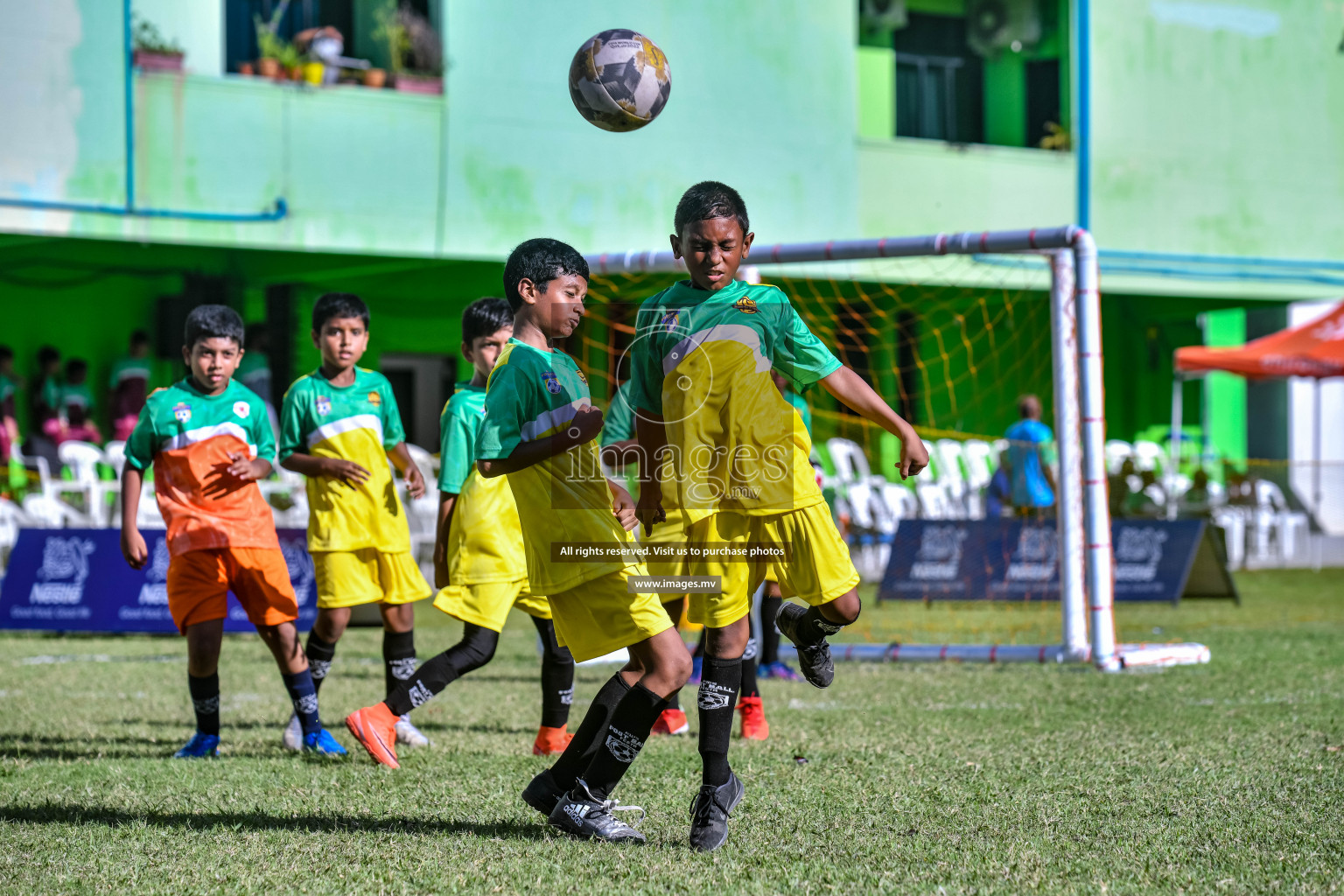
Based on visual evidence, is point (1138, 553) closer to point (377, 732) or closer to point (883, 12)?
point (377, 732)

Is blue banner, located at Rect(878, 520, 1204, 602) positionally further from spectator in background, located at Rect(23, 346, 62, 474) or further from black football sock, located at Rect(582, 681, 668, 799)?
spectator in background, located at Rect(23, 346, 62, 474)

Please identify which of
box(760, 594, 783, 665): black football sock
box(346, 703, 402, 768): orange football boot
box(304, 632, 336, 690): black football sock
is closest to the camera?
box(346, 703, 402, 768): orange football boot

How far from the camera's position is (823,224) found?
17.2 meters

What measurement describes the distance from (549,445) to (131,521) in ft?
7.76

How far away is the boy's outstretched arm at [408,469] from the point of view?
581 cm

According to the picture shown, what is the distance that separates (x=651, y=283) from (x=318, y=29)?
5.48 meters

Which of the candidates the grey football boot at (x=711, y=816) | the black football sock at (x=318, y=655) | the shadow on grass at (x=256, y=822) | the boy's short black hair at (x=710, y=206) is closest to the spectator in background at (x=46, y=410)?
the black football sock at (x=318, y=655)

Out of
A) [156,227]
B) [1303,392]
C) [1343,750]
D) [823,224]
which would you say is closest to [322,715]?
[1343,750]

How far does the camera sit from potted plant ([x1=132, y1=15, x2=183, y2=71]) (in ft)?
46.9

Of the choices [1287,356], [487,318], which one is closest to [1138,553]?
[1287,356]

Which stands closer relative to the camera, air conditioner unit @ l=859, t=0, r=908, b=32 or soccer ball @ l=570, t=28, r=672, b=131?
soccer ball @ l=570, t=28, r=672, b=131

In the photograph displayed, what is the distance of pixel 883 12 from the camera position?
62.8 ft

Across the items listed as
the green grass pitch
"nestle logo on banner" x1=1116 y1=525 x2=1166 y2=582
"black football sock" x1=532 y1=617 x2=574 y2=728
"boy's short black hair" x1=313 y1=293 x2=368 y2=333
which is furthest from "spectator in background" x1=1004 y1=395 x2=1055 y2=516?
"boy's short black hair" x1=313 y1=293 x2=368 y2=333

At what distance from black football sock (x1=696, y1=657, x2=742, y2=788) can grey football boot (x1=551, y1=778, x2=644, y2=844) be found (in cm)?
27
